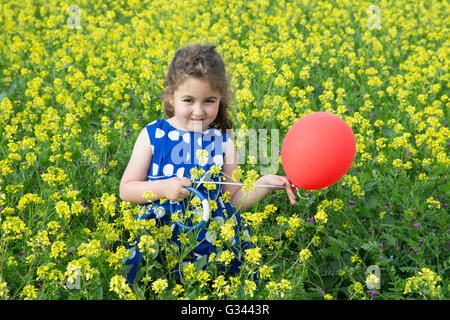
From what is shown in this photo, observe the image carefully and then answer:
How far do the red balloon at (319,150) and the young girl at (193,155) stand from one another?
0.62 ft

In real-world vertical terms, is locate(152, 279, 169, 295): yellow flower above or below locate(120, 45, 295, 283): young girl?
below

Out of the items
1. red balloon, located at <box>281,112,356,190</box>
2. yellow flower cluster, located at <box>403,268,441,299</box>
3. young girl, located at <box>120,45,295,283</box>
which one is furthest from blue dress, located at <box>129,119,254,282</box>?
yellow flower cluster, located at <box>403,268,441,299</box>

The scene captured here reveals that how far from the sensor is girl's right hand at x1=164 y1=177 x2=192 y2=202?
8.02ft

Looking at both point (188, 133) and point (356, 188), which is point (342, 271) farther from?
point (188, 133)

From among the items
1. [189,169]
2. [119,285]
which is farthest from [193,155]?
[119,285]

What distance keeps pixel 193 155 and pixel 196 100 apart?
37 cm

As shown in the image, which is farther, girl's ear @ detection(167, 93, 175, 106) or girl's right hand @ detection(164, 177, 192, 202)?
girl's ear @ detection(167, 93, 175, 106)

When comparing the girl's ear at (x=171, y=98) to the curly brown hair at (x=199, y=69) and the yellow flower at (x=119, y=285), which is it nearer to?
the curly brown hair at (x=199, y=69)

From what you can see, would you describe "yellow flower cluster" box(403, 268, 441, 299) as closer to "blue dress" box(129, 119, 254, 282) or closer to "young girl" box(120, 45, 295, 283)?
"young girl" box(120, 45, 295, 283)

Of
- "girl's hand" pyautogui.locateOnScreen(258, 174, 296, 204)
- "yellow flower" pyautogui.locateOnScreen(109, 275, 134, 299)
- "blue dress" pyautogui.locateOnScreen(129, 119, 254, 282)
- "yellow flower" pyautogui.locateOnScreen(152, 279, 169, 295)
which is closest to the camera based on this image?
"yellow flower" pyautogui.locateOnScreen(109, 275, 134, 299)

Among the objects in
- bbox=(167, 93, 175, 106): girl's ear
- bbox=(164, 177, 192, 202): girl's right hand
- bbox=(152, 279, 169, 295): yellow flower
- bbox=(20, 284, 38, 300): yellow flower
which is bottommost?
bbox=(20, 284, 38, 300): yellow flower

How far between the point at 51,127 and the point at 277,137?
1723 millimetres

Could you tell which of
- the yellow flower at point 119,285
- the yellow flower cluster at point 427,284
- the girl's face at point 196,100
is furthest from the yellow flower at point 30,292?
the yellow flower cluster at point 427,284

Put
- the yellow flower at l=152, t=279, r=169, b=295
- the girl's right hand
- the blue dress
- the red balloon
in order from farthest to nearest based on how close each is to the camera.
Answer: the blue dress → the girl's right hand → the red balloon → the yellow flower at l=152, t=279, r=169, b=295
